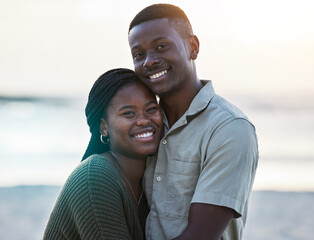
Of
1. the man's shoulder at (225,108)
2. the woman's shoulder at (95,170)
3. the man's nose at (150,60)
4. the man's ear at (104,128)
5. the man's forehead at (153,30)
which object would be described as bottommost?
the woman's shoulder at (95,170)

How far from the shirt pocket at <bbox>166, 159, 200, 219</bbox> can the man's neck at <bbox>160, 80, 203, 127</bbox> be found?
29cm

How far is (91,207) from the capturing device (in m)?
2.41

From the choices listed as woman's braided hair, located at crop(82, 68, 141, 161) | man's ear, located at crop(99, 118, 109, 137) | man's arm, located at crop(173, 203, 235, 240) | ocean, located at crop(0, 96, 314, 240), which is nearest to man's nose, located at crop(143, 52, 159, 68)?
woman's braided hair, located at crop(82, 68, 141, 161)

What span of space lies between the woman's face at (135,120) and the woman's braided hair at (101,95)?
3cm

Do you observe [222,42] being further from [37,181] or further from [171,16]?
[171,16]

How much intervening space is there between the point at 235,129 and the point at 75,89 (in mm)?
8345

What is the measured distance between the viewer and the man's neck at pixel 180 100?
9.10ft

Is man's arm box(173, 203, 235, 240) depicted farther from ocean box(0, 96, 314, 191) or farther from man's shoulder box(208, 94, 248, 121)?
ocean box(0, 96, 314, 191)

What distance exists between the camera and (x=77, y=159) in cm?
794

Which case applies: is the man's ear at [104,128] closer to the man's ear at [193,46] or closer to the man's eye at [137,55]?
the man's eye at [137,55]

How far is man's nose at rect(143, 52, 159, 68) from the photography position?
8.83 feet

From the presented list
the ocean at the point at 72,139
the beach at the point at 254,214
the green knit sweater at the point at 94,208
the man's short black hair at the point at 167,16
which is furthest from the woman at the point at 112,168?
the ocean at the point at 72,139

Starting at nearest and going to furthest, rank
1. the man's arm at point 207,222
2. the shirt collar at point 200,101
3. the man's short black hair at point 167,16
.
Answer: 1. the man's arm at point 207,222
2. the shirt collar at point 200,101
3. the man's short black hair at point 167,16

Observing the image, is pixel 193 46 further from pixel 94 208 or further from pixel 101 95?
pixel 94 208
